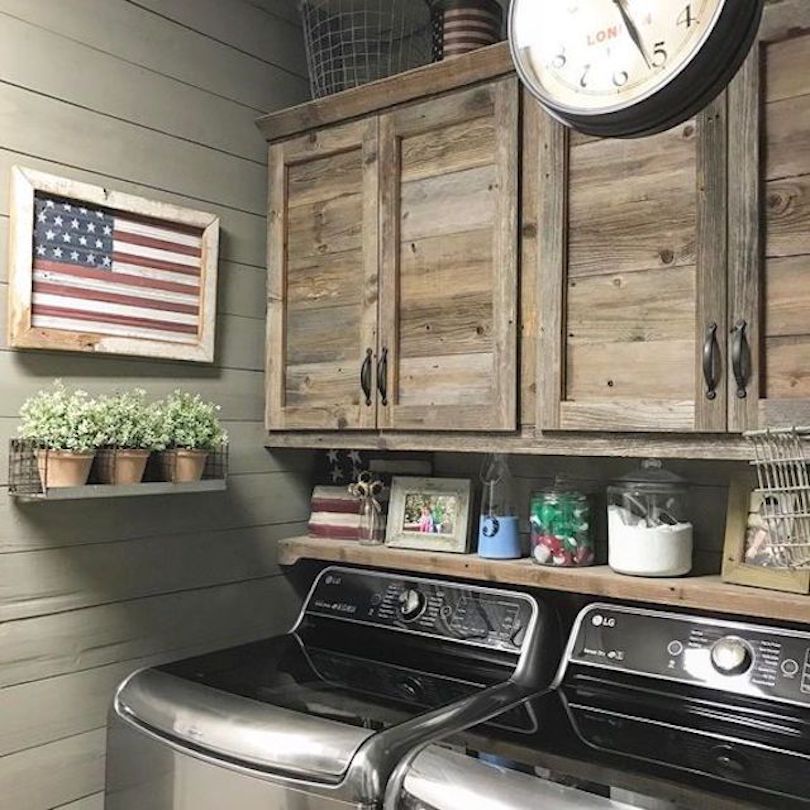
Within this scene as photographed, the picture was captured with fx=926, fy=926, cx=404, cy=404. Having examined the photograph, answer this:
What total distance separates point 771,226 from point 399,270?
786 millimetres

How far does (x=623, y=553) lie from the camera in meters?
1.72

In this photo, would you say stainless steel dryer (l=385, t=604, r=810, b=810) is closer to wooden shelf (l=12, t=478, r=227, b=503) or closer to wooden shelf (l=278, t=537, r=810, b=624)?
wooden shelf (l=278, t=537, r=810, b=624)

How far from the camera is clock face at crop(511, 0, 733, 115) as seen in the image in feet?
3.74

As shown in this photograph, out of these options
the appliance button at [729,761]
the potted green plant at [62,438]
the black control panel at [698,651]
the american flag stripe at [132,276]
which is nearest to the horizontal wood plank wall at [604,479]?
the black control panel at [698,651]

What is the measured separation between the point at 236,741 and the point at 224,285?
1.05 m

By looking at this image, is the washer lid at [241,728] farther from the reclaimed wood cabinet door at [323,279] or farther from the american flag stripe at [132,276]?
the american flag stripe at [132,276]

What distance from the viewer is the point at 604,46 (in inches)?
49.0

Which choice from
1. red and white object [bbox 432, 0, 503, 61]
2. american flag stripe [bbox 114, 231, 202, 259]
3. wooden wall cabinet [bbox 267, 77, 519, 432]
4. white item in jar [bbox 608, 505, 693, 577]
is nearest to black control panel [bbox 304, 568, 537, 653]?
white item in jar [bbox 608, 505, 693, 577]

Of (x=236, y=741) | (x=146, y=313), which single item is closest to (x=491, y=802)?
(x=236, y=741)

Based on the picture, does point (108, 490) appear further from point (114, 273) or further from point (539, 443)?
point (539, 443)

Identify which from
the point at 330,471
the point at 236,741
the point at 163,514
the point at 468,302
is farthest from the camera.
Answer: the point at 330,471

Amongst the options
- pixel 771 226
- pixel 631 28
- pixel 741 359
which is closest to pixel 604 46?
pixel 631 28

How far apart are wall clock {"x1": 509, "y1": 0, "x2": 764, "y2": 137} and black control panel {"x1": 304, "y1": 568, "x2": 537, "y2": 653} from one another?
3.35ft

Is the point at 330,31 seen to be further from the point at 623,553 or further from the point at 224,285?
the point at 623,553
